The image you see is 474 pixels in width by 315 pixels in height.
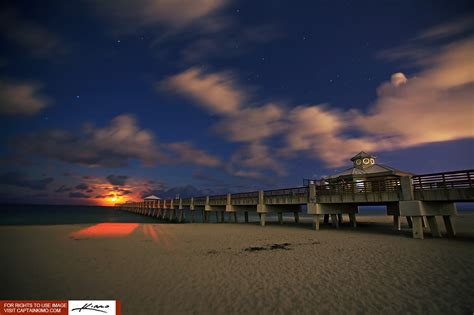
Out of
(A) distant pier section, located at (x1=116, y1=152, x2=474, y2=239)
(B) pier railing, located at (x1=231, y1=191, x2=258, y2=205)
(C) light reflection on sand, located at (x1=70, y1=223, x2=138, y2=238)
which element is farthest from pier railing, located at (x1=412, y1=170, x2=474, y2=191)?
(C) light reflection on sand, located at (x1=70, y1=223, x2=138, y2=238)

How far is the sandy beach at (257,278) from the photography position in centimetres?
622

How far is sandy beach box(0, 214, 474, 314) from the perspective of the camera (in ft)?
20.4

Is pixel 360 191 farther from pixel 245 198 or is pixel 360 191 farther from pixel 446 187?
pixel 245 198

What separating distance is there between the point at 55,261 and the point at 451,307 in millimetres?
14854

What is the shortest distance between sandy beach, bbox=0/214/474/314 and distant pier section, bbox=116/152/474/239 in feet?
10.1

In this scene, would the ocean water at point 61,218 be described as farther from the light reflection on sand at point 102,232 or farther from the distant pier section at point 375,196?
the distant pier section at point 375,196

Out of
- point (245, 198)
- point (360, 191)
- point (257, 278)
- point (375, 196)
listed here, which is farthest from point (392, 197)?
point (245, 198)

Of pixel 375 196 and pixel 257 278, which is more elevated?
pixel 375 196

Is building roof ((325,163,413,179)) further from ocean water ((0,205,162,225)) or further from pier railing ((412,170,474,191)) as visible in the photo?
ocean water ((0,205,162,225))

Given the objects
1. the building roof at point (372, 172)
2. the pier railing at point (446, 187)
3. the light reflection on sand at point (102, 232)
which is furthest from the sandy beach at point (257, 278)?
the building roof at point (372, 172)

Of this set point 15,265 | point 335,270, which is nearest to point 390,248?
point 335,270

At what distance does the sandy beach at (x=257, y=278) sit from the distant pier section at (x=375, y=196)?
3082 mm

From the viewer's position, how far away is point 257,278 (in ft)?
27.7

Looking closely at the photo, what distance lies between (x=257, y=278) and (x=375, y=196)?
48.0ft
